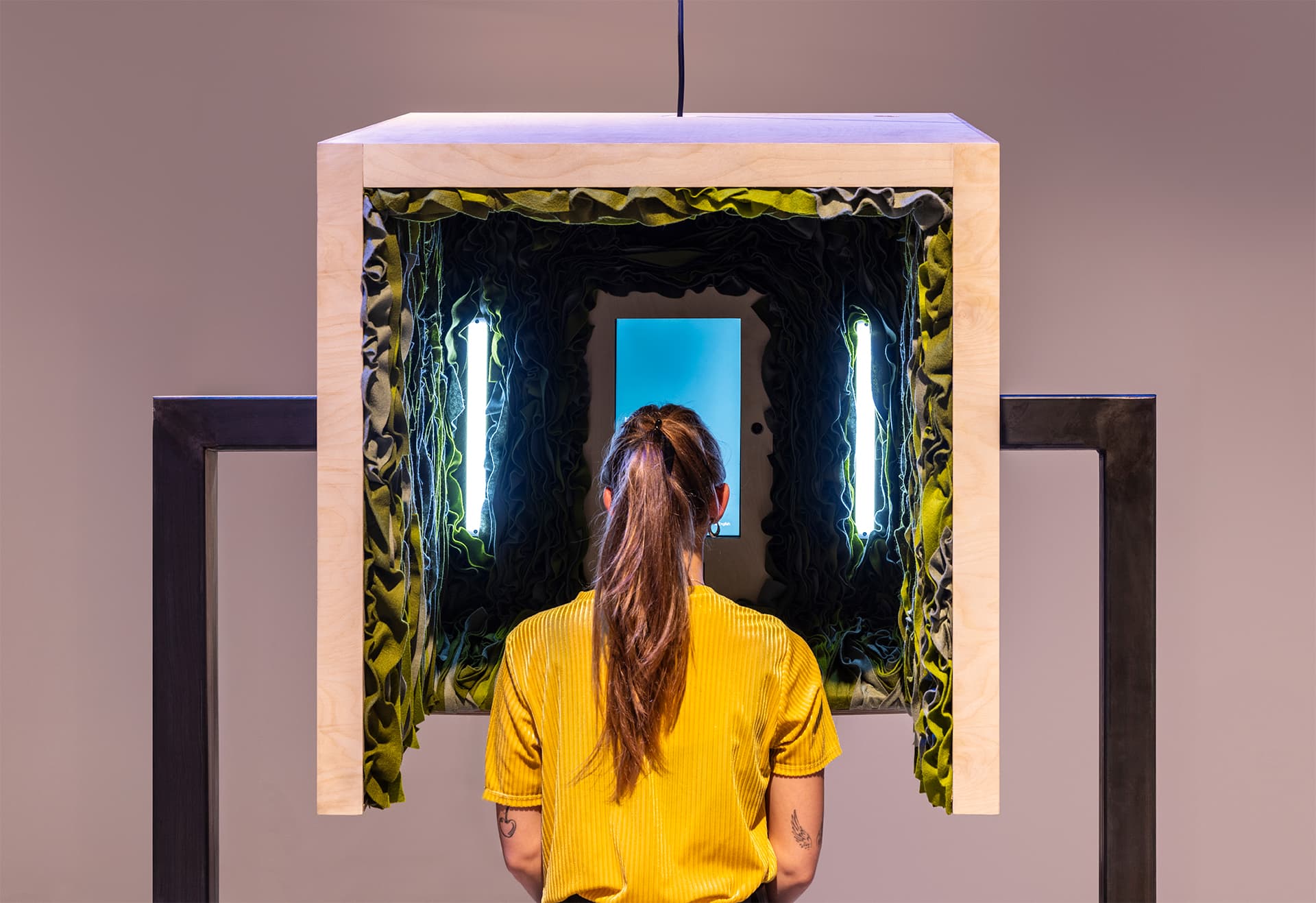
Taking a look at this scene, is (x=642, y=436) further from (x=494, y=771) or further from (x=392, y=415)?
(x=494, y=771)

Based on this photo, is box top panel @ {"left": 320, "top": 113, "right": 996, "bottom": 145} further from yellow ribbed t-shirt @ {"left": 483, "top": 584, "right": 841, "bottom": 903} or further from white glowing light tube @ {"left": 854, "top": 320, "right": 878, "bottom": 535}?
yellow ribbed t-shirt @ {"left": 483, "top": 584, "right": 841, "bottom": 903}

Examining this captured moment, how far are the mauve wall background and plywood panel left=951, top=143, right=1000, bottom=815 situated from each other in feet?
4.51

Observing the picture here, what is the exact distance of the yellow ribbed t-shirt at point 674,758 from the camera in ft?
4.80

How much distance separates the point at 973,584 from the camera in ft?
5.20

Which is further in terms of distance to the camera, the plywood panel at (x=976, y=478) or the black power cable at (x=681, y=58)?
the black power cable at (x=681, y=58)

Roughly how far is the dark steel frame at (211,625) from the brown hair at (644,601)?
0.62m

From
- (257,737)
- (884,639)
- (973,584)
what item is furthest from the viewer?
(257,737)

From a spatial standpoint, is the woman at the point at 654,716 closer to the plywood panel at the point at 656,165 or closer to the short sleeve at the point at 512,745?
the short sleeve at the point at 512,745

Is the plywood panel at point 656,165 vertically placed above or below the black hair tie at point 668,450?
above

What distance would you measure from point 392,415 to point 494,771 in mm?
586

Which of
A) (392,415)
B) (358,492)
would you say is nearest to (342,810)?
(358,492)

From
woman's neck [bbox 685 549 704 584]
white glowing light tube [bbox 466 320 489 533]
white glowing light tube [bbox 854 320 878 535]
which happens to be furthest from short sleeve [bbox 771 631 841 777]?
white glowing light tube [bbox 466 320 489 533]

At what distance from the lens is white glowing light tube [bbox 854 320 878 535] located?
6.98 ft

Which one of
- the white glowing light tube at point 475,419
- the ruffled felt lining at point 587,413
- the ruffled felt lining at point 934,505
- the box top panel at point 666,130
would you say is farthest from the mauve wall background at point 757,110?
the ruffled felt lining at point 934,505
